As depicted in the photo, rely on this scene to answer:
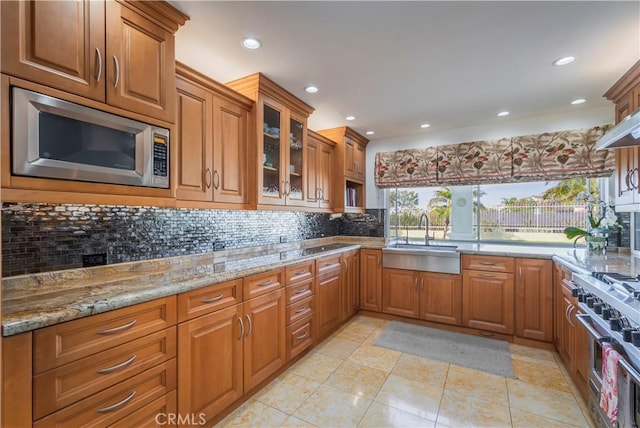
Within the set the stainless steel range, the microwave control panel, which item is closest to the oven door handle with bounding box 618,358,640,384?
the stainless steel range

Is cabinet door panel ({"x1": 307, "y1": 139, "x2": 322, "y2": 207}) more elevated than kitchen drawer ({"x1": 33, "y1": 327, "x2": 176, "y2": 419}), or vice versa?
cabinet door panel ({"x1": 307, "y1": 139, "x2": 322, "y2": 207})

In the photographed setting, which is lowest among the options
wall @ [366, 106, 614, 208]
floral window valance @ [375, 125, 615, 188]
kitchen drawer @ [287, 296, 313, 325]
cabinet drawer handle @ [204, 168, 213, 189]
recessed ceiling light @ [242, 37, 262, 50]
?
kitchen drawer @ [287, 296, 313, 325]

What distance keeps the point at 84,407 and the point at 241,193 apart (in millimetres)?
1553

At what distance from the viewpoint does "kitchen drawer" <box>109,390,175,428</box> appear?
1288mm

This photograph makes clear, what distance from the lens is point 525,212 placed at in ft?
11.4

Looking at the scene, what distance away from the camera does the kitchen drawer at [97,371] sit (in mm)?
1041

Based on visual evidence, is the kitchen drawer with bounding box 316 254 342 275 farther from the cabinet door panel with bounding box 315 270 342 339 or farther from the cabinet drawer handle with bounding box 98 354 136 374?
the cabinet drawer handle with bounding box 98 354 136 374

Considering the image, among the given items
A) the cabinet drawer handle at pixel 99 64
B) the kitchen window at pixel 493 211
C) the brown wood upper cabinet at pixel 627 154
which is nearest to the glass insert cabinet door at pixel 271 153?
the cabinet drawer handle at pixel 99 64

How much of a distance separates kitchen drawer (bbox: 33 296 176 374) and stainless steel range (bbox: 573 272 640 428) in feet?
6.99

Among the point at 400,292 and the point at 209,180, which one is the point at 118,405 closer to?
the point at 209,180

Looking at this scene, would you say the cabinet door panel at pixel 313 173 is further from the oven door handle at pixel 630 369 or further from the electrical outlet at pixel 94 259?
the oven door handle at pixel 630 369

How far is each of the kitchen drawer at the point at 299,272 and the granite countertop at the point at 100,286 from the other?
108 mm

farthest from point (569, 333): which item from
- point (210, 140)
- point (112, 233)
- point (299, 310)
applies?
point (112, 233)

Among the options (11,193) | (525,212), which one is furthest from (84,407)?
(525,212)
